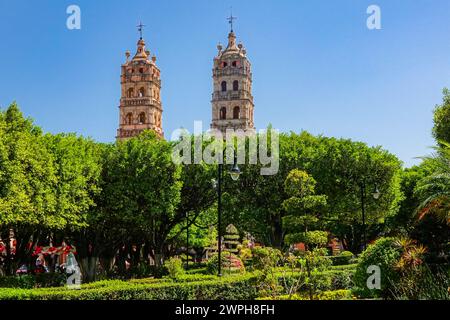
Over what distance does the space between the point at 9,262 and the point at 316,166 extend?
2099 centimetres

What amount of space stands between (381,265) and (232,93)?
5472 centimetres

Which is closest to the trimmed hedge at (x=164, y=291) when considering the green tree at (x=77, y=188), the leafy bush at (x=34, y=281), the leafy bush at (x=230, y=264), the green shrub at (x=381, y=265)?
the green shrub at (x=381, y=265)

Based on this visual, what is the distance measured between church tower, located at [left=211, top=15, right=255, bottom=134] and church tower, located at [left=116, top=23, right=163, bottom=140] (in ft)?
29.9

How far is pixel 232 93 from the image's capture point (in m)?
71.5

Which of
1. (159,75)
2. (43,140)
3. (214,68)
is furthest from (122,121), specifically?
(43,140)

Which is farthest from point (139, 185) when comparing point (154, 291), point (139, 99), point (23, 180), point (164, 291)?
point (139, 99)

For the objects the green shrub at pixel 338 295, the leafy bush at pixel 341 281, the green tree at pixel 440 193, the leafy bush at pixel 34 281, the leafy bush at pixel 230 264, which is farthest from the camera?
the leafy bush at pixel 230 264

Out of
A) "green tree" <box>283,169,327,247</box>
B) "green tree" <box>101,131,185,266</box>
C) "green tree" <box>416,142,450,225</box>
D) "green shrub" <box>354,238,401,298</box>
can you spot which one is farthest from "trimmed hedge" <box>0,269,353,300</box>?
"green tree" <box>101,131,185,266</box>

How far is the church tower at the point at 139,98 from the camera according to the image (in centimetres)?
7369

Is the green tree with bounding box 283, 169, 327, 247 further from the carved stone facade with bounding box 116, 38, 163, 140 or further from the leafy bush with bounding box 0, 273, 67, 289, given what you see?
the carved stone facade with bounding box 116, 38, 163, 140

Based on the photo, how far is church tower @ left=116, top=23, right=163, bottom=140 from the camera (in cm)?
7369

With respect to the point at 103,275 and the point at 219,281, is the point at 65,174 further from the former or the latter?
the point at 219,281

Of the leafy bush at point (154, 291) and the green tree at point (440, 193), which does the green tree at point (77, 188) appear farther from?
the green tree at point (440, 193)

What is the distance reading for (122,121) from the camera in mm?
74375
